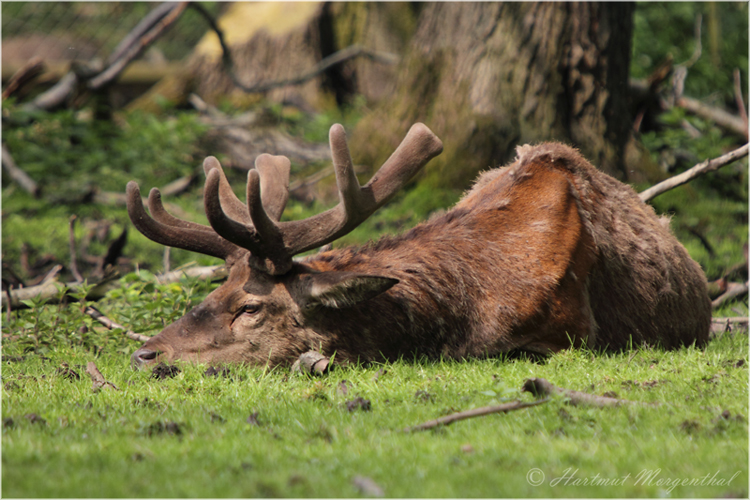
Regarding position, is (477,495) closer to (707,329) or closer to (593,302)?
(593,302)

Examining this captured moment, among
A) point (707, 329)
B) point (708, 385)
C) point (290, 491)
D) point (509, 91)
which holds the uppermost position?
point (509, 91)

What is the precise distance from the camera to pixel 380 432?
331 centimetres

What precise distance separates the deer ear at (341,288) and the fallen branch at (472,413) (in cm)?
136

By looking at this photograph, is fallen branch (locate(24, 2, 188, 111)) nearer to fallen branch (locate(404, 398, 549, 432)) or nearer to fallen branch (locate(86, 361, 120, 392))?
fallen branch (locate(86, 361, 120, 392))

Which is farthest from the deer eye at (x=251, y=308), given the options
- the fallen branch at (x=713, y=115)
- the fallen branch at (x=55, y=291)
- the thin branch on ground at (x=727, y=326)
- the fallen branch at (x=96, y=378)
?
the fallen branch at (x=713, y=115)

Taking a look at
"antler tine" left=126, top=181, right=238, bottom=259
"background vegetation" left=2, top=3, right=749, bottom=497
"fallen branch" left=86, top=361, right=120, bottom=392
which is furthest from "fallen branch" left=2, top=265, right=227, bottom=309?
"fallen branch" left=86, top=361, right=120, bottom=392

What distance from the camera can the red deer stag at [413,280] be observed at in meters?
4.83

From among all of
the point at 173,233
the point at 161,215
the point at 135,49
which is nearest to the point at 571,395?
the point at 173,233

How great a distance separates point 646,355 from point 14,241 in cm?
770

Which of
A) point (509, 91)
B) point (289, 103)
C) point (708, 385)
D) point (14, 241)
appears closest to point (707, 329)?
point (708, 385)

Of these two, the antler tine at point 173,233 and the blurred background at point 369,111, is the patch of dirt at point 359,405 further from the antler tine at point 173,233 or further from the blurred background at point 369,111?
the blurred background at point 369,111

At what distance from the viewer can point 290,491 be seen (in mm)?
2613

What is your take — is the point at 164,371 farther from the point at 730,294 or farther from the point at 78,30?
the point at 78,30

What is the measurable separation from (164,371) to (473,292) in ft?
6.91
